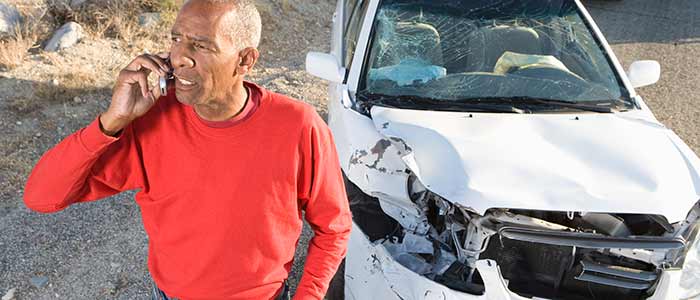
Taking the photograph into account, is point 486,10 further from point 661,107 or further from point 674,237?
point 661,107

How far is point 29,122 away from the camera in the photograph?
16.1 ft

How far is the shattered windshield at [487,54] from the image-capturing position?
3.42m

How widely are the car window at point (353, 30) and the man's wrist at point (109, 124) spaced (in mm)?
2361

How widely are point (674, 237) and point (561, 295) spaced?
0.57m

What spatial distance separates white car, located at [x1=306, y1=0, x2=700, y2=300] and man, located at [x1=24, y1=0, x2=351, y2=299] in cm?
97

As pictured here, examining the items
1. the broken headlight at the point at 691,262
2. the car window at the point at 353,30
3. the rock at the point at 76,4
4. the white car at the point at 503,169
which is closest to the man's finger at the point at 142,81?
the white car at the point at 503,169

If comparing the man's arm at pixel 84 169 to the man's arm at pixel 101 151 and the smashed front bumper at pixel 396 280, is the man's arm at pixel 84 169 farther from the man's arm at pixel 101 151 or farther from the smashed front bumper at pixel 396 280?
the smashed front bumper at pixel 396 280

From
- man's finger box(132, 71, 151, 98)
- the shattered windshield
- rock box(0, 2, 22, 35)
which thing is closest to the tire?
the shattered windshield

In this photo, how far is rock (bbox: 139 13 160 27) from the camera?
6551 millimetres

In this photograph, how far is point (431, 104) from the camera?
10.8 ft

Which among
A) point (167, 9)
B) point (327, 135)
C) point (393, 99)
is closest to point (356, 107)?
point (393, 99)

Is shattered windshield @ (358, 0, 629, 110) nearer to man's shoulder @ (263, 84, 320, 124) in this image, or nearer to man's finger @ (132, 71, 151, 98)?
man's shoulder @ (263, 84, 320, 124)

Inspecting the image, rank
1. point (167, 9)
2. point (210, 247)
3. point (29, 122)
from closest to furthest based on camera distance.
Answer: point (210, 247)
point (29, 122)
point (167, 9)

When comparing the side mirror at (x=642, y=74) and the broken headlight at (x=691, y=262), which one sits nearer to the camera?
the broken headlight at (x=691, y=262)
